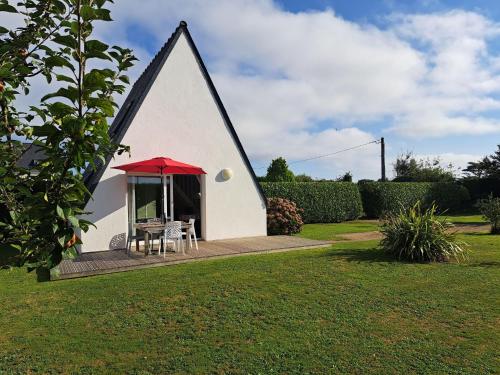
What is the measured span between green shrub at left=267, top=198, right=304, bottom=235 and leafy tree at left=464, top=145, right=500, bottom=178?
27.0 meters

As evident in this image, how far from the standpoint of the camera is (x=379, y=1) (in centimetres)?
1005

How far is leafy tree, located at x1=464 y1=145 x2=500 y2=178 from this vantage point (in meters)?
37.2

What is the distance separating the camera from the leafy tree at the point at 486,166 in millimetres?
37250

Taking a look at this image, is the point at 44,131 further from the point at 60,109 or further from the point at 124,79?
the point at 124,79

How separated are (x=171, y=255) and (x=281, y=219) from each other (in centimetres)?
704

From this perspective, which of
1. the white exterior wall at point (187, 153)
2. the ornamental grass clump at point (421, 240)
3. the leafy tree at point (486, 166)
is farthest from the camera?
the leafy tree at point (486, 166)

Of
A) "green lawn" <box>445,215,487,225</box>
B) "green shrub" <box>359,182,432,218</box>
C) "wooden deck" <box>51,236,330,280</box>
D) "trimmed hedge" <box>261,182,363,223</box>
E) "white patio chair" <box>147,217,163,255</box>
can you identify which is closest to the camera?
"wooden deck" <box>51,236,330,280</box>

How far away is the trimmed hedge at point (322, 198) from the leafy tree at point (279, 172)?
3461 mm

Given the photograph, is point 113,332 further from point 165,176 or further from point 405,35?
point 405,35

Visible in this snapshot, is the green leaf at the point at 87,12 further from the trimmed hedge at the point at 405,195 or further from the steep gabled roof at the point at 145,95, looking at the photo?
the trimmed hedge at the point at 405,195

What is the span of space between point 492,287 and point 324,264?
3815mm

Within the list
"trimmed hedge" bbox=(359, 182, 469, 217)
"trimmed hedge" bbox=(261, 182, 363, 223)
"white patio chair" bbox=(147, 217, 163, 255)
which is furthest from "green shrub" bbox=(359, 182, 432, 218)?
"white patio chair" bbox=(147, 217, 163, 255)

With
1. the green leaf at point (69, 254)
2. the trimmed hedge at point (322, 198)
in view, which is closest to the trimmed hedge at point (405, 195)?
the trimmed hedge at point (322, 198)

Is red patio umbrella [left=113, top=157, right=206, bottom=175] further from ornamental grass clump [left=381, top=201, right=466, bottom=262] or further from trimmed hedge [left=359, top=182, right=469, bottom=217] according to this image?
trimmed hedge [left=359, top=182, right=469, bottom=217]
